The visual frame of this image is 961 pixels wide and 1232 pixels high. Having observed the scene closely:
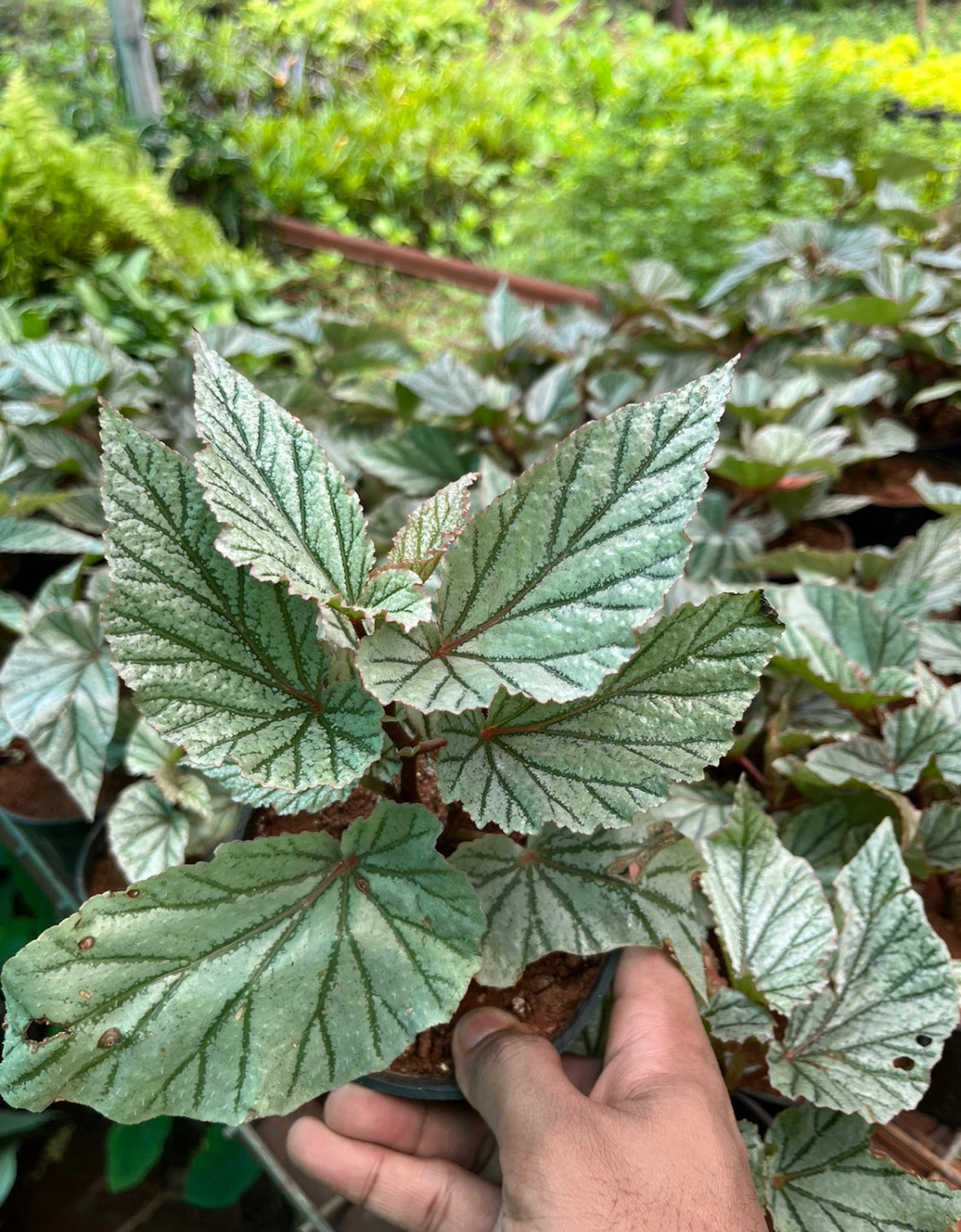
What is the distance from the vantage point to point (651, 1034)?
0.67 m

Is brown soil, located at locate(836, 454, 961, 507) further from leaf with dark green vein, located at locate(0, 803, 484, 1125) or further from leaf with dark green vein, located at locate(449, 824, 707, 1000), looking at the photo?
leaf with dark green vein, located at locate(0, 803, 484, 1125)

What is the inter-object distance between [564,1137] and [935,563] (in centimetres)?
86

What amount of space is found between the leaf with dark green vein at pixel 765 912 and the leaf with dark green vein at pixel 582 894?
62 millimetres

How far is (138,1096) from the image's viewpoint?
0.48 m

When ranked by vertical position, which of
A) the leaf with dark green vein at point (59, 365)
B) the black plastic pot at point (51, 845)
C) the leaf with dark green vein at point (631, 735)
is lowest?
the black plastic pot at point (51, 845)

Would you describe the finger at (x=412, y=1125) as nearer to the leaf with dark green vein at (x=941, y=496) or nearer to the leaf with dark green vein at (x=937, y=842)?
the leaf with dark green vein at (x=937, y=842)

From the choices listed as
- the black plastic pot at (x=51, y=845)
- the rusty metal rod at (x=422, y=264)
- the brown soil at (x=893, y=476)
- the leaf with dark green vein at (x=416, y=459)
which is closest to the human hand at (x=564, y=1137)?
the black plastic pot at (x=51, y=845)

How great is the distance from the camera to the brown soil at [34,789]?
3.75ft

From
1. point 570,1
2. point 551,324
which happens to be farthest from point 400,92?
point 551,324

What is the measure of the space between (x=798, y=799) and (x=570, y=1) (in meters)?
6.31

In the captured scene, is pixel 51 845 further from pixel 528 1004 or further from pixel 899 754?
pixel 899 754

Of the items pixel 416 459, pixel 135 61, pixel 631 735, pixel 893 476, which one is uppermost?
pixel 135 61

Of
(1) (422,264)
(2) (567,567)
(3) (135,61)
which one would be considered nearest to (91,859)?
(2) (567,567)

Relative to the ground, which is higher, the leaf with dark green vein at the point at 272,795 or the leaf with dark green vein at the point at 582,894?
the leaf with dark green vein at the point at 272,795
